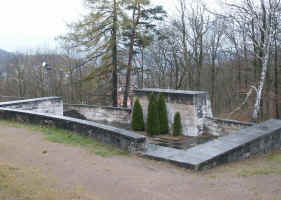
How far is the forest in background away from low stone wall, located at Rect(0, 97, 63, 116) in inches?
206

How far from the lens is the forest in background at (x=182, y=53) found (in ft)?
49.6

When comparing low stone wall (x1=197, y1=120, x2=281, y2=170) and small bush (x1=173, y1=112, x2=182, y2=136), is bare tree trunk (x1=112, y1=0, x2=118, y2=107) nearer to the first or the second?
small bush (x1=173, y1=112, x2=182, y2=136)

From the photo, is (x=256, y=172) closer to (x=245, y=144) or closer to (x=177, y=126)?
(x=245, y=144)

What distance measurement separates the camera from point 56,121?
8.30m

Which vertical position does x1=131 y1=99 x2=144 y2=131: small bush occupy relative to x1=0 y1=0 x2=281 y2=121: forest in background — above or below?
below

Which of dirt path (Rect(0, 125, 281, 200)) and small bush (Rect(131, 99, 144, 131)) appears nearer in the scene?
dirt path (Rect(0, 125, 281, 200))

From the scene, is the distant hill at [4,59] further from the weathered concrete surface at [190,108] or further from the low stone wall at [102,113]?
the weathered concrete surface at [190,108]

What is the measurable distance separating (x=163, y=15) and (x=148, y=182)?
1689 cm

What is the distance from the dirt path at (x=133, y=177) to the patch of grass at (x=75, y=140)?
27 centimetres

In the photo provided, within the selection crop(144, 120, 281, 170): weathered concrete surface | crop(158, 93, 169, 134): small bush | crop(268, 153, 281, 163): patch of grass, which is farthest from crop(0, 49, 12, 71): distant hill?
crop(268, 153, 281, 163): patch of grass

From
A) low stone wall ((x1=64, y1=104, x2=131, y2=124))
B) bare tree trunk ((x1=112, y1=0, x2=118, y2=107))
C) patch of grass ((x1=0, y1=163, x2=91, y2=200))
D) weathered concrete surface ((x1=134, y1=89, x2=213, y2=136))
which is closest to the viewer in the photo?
patch of grass ((x1=0, y1=163, x2=91, y2=200))

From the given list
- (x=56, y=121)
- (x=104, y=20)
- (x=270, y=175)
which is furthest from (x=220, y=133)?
(x=104, y=20)

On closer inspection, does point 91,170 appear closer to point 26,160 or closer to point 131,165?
point 131,165

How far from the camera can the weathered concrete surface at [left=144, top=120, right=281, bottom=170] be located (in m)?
5.82
